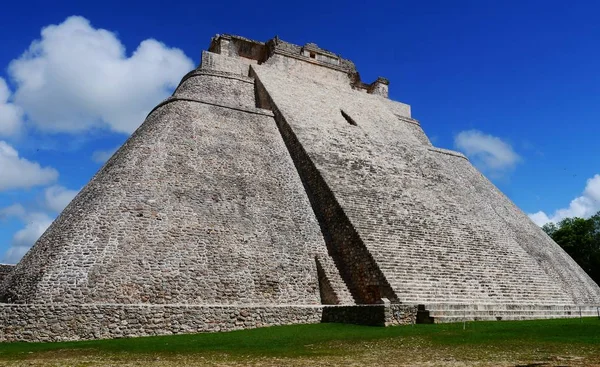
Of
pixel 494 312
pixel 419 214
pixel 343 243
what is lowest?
pixel 494 312

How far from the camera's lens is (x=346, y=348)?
6.14m

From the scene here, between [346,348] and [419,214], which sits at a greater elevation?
[419,214]

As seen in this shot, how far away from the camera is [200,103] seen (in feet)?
49.2

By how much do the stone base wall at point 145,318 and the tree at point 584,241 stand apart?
A: 2410 cm

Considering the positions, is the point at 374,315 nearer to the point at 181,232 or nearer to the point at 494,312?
the point at 494,312

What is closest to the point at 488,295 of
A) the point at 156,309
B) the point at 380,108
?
the point at 156,309

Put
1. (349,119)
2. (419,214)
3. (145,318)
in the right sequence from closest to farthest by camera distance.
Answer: (145,318) < (419,214) < (349,119)

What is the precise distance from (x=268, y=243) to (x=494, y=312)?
4768mm

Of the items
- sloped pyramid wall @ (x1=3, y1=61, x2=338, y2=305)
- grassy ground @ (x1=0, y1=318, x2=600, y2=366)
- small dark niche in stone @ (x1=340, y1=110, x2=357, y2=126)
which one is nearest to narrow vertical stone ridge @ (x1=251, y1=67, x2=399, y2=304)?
sloped pyramid wall @ (x1=3, y1=61, x2=338, y2=305)

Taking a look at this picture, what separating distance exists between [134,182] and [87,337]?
12.9 ft

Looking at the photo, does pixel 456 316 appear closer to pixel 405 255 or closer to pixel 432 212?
pixel 405 255

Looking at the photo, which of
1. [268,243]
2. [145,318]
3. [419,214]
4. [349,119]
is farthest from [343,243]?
[349,119]

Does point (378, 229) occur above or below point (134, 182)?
below

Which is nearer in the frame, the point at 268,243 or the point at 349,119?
the point at 268,243
